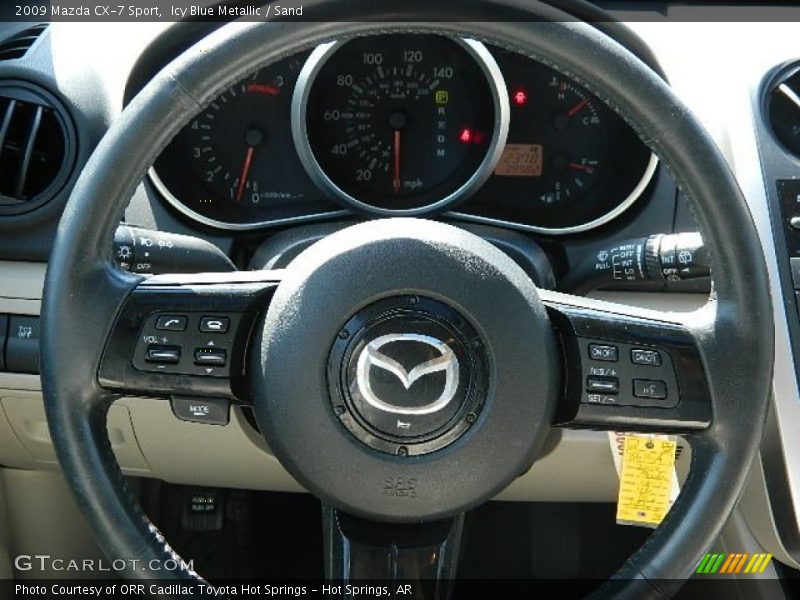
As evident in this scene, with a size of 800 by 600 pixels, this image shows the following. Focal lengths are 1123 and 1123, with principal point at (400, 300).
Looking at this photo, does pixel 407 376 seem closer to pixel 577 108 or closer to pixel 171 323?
pixel 171 323

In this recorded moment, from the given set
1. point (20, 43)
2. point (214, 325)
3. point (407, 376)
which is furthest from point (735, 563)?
point (20, 43)

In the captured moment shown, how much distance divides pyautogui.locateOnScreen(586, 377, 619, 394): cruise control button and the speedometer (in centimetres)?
64

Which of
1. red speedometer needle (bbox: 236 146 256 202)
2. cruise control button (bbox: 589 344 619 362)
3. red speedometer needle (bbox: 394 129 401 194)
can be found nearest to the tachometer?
red speedometer needle (bbox: 236 146 256 202)

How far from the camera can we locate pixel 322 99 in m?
1.77

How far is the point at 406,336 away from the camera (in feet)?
3.62

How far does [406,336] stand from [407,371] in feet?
0.11

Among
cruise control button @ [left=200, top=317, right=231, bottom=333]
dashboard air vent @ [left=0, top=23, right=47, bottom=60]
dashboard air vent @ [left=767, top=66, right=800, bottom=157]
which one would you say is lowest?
cruise control button @ [left=200, top=317, right=231, bottom=333]

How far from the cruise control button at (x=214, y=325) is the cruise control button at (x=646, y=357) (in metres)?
0.42

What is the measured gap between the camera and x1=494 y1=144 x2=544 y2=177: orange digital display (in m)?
1.79

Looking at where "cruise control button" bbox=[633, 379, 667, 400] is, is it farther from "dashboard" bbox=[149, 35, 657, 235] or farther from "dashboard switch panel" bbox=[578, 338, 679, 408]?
"dashboard" bbox=[149, 35, 657, 235]

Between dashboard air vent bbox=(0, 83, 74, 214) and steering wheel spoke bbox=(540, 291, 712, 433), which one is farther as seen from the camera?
dashboard air vent bbox=(0, 83, 74, 214)

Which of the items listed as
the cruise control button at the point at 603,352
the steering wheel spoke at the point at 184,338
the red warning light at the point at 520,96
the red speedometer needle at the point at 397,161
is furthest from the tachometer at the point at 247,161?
the cruise control button at the point at 603,352

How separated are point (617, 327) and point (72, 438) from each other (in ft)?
1.83

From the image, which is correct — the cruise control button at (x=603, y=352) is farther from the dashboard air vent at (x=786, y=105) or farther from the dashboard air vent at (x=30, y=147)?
the dashboard air vent at (x=30, y=147)
